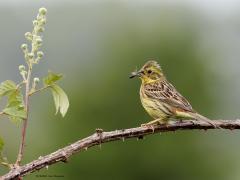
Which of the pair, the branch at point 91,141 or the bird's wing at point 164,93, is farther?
the bird's wing at point 164,93

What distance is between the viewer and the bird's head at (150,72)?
9656mm

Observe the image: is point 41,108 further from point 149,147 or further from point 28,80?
point 28,80

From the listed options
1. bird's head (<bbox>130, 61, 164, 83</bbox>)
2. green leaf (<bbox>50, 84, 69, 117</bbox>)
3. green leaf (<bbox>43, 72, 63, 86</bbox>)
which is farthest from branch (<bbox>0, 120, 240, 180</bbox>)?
bird's head (<bbox>130, 61, 164, 83</bbox>)

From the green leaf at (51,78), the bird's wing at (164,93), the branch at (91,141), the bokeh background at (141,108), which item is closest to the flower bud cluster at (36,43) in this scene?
the green leaf at (51,78)

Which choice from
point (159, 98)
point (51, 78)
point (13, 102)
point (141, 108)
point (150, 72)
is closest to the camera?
point (13, 102)

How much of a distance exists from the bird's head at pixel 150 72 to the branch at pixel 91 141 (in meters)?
3.73

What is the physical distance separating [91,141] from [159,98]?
5188mm

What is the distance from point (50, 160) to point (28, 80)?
1.31 feet

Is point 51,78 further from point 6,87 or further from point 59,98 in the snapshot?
point 6,87

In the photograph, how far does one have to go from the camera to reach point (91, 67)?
5597cm

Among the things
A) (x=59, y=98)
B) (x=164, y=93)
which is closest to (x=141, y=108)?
(x=164, y=93)

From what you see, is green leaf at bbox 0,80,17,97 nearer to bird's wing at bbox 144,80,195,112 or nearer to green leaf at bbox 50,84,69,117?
green leaf at bbox 50,84,69,117

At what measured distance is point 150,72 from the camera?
390 inches

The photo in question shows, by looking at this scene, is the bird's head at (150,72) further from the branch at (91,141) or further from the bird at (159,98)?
the branch at (91,141)
